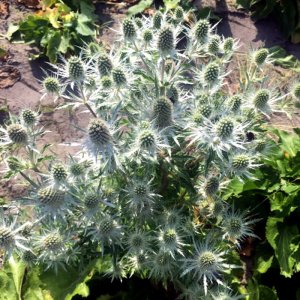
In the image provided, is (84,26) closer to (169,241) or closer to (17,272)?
(17,272)

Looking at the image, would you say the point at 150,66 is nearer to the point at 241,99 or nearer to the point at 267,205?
the point at 241,99

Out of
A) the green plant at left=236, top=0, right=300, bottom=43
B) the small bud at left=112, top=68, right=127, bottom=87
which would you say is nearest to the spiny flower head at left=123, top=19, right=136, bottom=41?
the small bud at left=112, top=68, right=127, bottom=87

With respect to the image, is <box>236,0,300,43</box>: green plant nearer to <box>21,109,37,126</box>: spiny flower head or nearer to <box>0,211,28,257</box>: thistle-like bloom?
<box>21,109,37,126</box>: spiny flower head

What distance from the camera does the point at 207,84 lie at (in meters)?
2.08

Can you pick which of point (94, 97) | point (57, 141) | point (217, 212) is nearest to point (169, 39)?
point (94, 97)

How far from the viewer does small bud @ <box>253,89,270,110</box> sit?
201 cm

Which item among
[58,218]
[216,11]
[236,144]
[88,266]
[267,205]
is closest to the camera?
[236,144]

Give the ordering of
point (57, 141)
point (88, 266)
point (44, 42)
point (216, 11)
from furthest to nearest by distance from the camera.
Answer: point (216, 11), point (44, 42), point (57, 141), point (88, 266)

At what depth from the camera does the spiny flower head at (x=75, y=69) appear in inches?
76.4

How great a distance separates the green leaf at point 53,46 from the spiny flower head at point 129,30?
61.8 inches

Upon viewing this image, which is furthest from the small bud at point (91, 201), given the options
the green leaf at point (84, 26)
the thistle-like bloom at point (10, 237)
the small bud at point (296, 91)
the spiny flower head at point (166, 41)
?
the green leaf at point (84, 26)

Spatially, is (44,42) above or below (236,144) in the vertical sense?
below

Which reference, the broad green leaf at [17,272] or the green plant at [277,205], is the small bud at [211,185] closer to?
the green plant at [277,205]

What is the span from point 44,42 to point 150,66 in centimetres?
177
